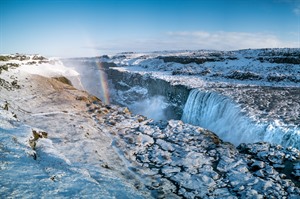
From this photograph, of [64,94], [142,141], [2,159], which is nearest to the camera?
[2,159]

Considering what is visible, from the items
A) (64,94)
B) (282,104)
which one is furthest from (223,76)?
(64,94)

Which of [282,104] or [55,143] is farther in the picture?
[282,104]

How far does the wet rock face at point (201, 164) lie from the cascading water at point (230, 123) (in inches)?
90.9

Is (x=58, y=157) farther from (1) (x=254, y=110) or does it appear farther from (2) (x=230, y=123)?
(1) (x=254, y=110)

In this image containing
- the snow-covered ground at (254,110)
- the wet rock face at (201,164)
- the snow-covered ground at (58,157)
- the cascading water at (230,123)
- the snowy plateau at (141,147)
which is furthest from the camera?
the snow-covered ground at (254,110)

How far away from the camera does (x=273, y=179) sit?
878 centimetres

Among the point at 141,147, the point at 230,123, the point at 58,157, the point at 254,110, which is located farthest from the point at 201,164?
the point at 254,110

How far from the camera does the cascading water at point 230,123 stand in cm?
1305

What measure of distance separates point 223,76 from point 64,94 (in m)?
22.9

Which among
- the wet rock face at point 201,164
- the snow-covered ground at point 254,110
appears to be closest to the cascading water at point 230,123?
the snow-covered ground at point 254,110

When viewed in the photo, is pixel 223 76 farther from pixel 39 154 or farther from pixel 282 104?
pixel 39 154

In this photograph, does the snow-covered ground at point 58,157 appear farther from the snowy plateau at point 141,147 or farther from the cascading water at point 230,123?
the cascading water at point 230,123

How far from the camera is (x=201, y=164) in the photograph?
32.4 ft

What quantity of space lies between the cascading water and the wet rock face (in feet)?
7.58
